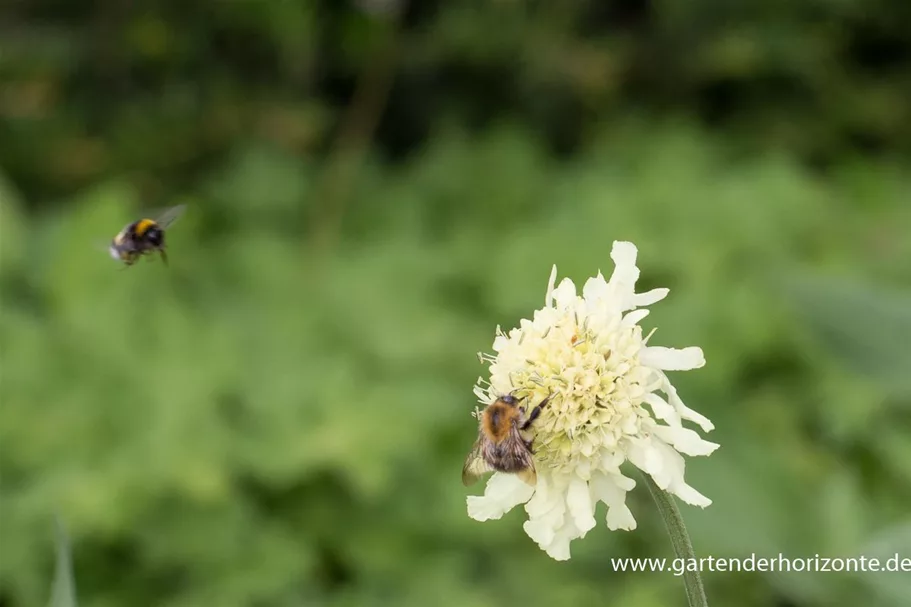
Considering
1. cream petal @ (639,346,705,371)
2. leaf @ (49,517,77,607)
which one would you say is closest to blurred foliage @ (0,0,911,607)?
cream petal @ (639,346,705,371)

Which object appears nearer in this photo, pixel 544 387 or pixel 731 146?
pixel 544 387

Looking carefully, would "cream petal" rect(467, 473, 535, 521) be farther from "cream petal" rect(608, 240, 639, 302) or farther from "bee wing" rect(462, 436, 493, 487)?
"cream petal" rect(608, 240, 639, 302)

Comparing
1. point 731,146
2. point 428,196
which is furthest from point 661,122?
point 428,196

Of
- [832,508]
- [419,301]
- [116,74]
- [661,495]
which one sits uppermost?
[116,74]

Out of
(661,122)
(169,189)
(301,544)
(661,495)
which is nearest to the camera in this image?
(661,495)

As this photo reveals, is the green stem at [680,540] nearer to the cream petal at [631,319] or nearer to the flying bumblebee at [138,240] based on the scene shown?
the cream petal at [631,319]

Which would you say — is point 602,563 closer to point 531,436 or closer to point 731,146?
point 531,436

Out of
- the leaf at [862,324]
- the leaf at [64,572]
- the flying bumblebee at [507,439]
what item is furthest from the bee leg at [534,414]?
the leaf at [862,324]
